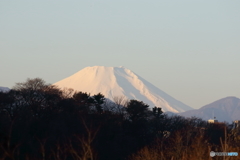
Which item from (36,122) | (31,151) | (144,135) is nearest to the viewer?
(31,151)

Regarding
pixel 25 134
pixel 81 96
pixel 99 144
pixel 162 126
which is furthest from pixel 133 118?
pixel 25 134

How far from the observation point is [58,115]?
5088 cm

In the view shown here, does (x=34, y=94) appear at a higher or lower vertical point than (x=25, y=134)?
higher

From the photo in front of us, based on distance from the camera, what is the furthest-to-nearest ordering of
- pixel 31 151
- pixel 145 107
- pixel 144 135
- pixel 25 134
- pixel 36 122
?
1. pixel 145 107
2. pixel 144 135
3. pixel 36 122
4. pixel 25 134
5. pixel 31 151

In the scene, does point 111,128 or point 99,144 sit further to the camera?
point 111,128

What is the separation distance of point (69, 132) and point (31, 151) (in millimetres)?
9771

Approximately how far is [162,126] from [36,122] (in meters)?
19.0

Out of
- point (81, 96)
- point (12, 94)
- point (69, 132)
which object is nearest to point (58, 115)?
point (69, 132)

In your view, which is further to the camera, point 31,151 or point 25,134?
point 25,134

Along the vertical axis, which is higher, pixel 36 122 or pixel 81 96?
pixel 81 96

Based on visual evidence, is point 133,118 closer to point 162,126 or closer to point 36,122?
point 162,126

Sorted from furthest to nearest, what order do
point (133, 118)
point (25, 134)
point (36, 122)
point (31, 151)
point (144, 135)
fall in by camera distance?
point (133, 118), point (144, 135), point (36, 122), point (25, 134), point (31, 151)

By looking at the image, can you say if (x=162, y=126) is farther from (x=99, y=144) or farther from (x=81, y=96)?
(x=99, y=144)

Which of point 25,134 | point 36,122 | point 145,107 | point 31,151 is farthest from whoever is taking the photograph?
point 145,107
